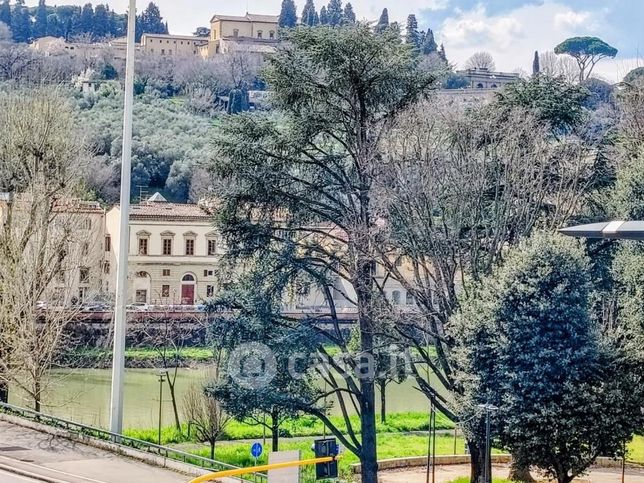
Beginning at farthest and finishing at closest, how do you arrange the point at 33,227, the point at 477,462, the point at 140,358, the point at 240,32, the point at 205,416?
the point at 240,32 → the point at 140,358 → the point at 205,416 → the point at 33,227 → the point at 477,462

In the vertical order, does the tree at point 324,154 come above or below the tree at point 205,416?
A: above

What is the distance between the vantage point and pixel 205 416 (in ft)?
97.0

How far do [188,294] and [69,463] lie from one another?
134 feet

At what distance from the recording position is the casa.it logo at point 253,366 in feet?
72.6

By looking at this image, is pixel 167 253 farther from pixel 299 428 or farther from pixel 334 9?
pixel 334 9

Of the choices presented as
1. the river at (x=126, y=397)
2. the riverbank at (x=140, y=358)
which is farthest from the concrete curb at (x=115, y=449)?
the riverbank at (x=140, y=358)

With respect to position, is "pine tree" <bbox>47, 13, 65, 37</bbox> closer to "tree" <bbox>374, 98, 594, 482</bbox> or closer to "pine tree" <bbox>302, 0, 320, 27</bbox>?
"pine tree" <bbox>302, 0, 320, 27</bbox>

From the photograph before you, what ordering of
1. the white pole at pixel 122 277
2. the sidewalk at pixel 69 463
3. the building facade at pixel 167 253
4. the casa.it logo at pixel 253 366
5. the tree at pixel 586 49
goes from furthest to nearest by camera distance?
1. the tree at pixel 586 49
2. the building facade at pixel 167 253
3. the casa.it logo at pixel 253 366
4. the white pole at pixel 122 277
5. the sidewalk at pixel 69 463

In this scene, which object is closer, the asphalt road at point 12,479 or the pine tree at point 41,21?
the asphalt road at point 12,479

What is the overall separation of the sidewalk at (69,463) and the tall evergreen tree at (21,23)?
152 meters

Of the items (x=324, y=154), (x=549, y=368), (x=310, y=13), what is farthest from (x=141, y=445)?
(x=310, y=13)

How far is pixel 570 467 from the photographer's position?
19.0 m

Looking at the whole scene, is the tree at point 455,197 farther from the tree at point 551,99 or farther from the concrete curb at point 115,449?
the concrete curb at point 115,449

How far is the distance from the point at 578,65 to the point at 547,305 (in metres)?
74.4
